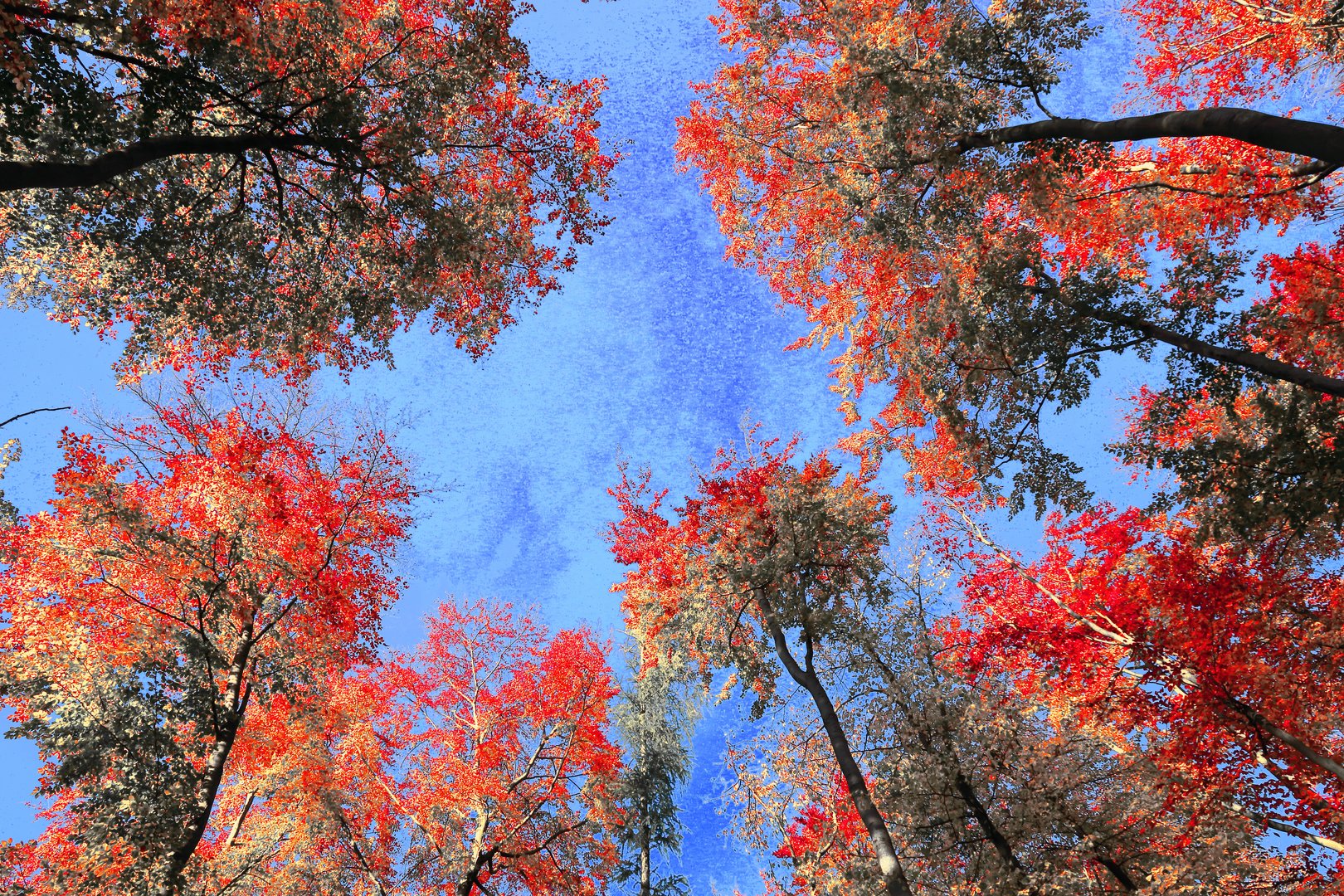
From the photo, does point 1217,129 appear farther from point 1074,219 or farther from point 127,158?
point 127,158

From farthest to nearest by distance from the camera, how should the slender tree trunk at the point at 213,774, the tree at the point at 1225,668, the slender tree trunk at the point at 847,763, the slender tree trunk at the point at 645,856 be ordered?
1. the slender tree trunk at the point at 645,856
2. the tree at the point at 1225,668
3. the slender tree trunk at the point at 847,763
4. the slender tree trunk at the point at 213,774

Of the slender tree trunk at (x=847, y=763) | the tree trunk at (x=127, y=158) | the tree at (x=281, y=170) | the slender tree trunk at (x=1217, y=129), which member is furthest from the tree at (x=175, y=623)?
the slender tree trunk at (x=1217, y=129)

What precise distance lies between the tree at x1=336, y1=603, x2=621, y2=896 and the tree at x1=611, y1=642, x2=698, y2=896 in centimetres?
207

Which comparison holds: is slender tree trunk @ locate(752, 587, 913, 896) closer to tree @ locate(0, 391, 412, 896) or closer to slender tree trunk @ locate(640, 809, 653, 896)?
tree @ locate(0, 391, 412, 896)

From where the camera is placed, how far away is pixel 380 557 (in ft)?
42.5

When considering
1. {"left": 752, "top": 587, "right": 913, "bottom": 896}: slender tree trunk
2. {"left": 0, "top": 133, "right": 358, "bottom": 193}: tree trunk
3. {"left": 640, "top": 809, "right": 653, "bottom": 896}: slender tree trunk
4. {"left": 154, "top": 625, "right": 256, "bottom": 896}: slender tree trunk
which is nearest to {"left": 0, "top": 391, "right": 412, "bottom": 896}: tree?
{"left": 154, "top": 625, "right": 256, "bottom": 896}: slender tree trunk

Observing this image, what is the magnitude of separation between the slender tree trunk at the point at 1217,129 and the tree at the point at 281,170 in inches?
251

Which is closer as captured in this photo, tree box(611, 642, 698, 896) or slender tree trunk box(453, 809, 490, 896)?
slender tree trunk box(453, 809, 490, 896)

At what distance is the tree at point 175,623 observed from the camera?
830cm

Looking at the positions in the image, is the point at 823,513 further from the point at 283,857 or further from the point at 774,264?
the point at 283,857

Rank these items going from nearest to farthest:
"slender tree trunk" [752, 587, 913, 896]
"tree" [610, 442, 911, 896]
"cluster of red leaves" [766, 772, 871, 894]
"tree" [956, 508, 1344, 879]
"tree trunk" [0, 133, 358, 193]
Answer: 1. "tree trunk" [0, 133, 358, 193]
2. "slender tree trunk" [752, 587, 913, 896]
3. "tree" [956, 508, 1344, 879]
4. "tree" [610, 442, 911, 896]
5. "cluster of red leaves" [766, 772, 871, 894]

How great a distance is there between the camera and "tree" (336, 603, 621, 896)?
14.0m

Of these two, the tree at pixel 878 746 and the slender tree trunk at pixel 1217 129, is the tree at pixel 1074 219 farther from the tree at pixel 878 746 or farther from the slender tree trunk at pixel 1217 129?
the tree at pixel 878 746

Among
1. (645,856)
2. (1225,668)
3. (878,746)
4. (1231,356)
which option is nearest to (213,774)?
(878,746)
